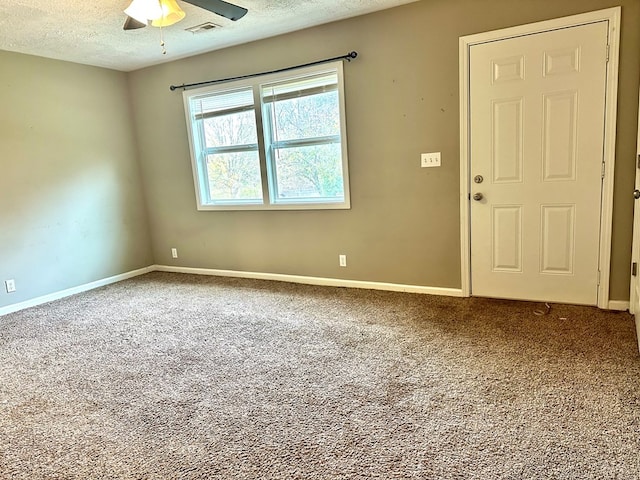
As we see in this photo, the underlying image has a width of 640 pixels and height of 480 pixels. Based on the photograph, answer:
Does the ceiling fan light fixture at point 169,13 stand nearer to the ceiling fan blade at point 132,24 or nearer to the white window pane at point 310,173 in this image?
the ceiling fan blade at point 132,24

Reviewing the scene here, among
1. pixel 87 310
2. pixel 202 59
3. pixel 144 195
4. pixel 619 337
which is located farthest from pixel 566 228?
pixel 144 195

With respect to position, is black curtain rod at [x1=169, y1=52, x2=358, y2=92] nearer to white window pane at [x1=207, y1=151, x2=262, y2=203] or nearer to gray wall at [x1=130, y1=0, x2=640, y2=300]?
gray wall at [x1=130, y1=0, x2=640, y2=300]

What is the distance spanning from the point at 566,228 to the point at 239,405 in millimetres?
2620

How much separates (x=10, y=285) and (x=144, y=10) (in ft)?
9.93

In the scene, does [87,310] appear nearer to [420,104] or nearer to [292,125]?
[292,125]

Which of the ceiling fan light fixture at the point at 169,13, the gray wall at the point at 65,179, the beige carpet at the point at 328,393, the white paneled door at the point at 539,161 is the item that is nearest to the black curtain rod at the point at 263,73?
the gray wall at the point at 65,179

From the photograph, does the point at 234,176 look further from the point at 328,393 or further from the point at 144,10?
the point at 328,393

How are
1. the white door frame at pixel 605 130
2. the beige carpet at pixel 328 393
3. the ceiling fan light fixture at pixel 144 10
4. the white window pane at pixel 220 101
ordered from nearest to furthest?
the beige carpet at pixel 328 393, the ceiling fan light fixture at pixel 144 10, the white door frame at pixel 605 130, the white window pane at pixel 220 101

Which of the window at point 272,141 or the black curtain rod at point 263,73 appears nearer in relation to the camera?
the black curtain rod at point 263,73

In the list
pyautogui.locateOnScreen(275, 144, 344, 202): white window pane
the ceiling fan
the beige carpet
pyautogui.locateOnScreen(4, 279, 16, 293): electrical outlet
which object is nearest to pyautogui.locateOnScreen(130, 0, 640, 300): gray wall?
pyautogui.locateOnScreen(275, 144, 344, 202): white window pane

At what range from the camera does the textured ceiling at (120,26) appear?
3051 mm

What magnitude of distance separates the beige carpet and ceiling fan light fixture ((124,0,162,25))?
6.80ft

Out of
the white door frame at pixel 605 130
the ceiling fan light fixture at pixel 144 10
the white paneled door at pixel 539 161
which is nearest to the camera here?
the ceiling fan light fixture at pixel 144 10

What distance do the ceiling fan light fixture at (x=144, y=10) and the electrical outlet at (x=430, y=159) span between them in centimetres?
218
